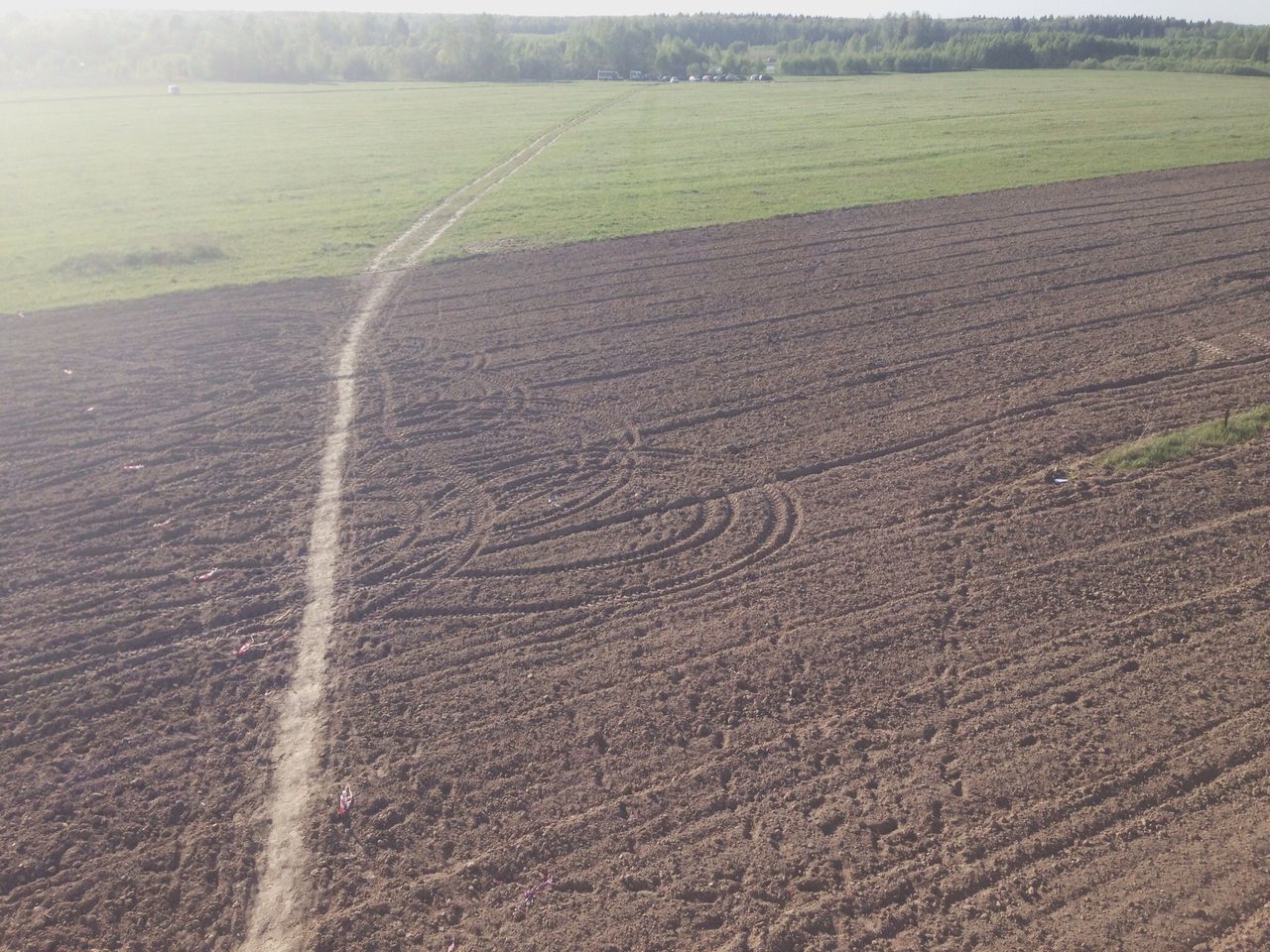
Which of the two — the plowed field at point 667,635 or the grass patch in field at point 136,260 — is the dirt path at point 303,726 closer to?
the plowed field at point 667,635

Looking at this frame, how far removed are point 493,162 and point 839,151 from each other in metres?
13.9

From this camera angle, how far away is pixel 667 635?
28.6ft

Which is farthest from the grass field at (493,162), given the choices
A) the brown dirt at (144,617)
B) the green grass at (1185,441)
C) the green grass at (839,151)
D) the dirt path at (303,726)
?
the green grass at (1185,441)

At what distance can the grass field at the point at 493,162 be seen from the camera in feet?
77.8

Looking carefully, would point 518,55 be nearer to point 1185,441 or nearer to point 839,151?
point 839,151

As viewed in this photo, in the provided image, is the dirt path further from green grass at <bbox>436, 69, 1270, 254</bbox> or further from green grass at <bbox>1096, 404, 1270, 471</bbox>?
green grass at <bbox>436, 69, 1270, 254</bbox>

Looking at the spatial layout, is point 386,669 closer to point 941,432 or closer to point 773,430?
point 773,430

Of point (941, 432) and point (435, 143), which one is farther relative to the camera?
point (435, 143)

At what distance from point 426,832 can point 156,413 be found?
32.4 ft

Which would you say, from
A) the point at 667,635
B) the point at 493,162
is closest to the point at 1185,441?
the point at 667,635

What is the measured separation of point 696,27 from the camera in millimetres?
166750

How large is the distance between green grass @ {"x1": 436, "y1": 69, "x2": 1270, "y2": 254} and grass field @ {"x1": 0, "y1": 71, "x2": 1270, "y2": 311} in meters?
0.16

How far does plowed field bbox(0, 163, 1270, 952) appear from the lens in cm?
622

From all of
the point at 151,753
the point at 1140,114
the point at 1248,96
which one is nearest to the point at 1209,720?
the point at 151,753
